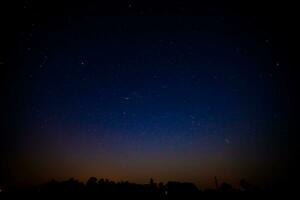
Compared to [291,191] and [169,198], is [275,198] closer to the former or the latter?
[291,191]

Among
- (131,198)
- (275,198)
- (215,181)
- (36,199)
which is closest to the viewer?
(36,199)

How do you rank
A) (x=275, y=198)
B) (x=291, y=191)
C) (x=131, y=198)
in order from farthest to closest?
(x=131, y=198) → (x=291, y=191) → (x=275, y=198)

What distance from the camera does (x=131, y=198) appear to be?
35.9 meters

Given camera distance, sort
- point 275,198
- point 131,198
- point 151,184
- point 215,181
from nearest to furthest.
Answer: point 275,198, point 131,198, point 151,184, point 215,181

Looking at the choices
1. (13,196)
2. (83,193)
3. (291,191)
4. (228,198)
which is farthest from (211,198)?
(13,196)

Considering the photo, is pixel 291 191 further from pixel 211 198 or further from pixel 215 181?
pixel 215 181

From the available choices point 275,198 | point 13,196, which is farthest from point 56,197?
point 275,198

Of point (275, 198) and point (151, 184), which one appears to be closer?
point (275, 198)

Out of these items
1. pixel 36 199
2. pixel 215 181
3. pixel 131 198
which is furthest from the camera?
pixel 215 181

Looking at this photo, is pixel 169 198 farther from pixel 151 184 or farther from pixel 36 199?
pixel 36 199

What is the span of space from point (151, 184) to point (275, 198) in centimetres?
1892

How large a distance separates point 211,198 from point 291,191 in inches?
371

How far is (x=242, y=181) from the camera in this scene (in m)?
57.7

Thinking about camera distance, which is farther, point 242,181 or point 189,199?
point 242,181
